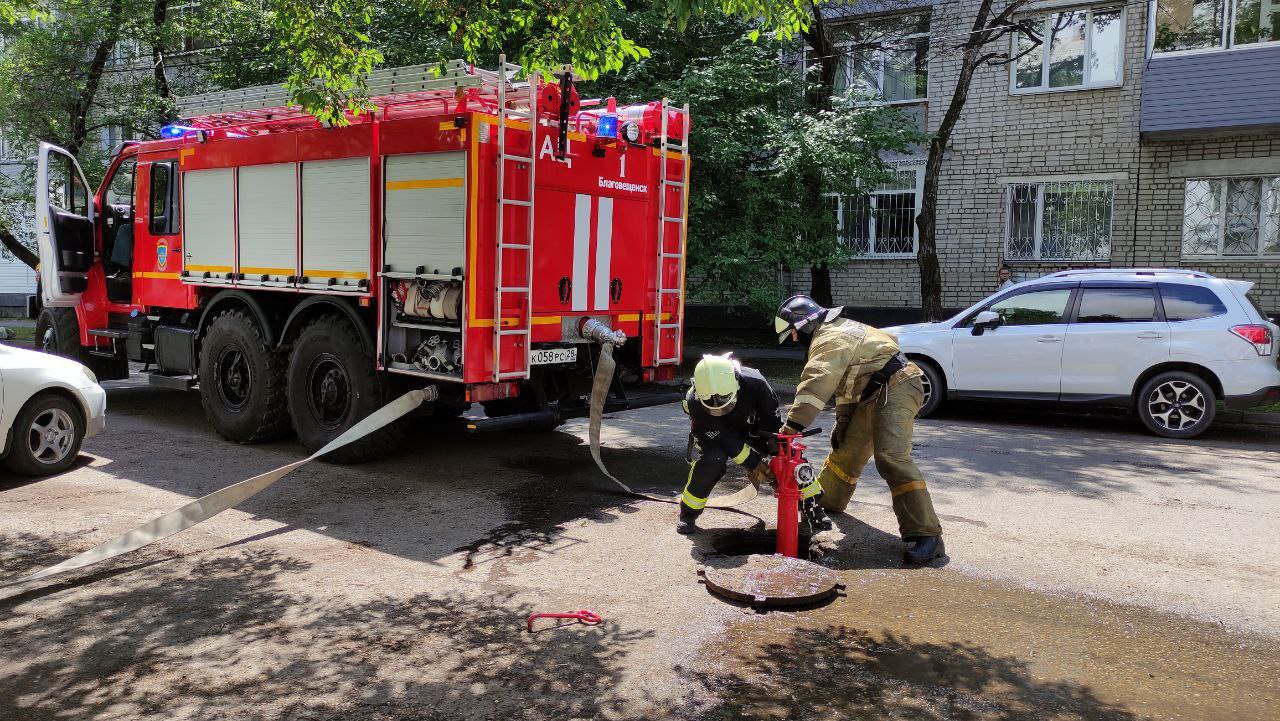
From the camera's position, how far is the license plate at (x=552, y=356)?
723cm

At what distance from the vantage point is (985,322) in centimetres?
1064

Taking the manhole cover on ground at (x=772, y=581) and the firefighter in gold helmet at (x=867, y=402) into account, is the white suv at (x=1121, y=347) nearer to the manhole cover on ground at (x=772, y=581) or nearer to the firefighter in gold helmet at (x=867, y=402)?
the firefighter in gold helmet at (x=867, y=402)

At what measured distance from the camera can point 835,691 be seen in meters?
3.69

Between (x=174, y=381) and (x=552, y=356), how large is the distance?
4.31 m

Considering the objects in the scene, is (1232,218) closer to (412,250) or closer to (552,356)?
(552,356)

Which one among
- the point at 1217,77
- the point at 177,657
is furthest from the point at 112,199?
the point at 1217,77

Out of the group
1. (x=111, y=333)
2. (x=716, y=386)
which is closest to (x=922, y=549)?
(x=716, y=386)

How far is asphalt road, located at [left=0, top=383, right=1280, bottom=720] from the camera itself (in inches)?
144

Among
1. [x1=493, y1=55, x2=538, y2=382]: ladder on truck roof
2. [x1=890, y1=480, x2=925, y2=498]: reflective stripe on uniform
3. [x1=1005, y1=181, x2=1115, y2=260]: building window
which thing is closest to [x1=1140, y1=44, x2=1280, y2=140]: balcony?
[x1=1005, y1=181, x2=1115, y2=260]: building window

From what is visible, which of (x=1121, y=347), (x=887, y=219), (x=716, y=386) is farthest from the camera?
(x=887, y=219)

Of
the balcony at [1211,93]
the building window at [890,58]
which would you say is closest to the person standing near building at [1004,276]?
the balcony at [1211,93]

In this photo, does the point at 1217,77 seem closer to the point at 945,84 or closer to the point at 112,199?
the point at 945,84

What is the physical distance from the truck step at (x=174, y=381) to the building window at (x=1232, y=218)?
15.4 meters

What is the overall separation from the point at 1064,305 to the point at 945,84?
29.3 feet
